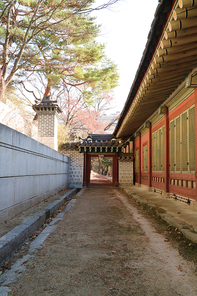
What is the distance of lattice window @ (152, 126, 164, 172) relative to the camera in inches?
365

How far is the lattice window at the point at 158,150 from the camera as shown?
9.28 meters

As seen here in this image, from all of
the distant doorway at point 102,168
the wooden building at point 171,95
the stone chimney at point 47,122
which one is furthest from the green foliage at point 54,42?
the distant doorway at point 102,168

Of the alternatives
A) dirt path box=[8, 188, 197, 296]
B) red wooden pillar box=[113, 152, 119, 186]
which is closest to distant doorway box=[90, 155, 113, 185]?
red wooden pillar box=[113, 152, 119, 186]

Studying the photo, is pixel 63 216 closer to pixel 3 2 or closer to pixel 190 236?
pixel 190 236

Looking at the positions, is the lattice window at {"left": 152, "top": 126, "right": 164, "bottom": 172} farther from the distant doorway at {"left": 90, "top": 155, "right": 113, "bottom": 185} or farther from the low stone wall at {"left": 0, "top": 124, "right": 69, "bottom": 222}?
the distant doorway at {"left": 90, "top": 155, "right": 113, "bottom": 185}

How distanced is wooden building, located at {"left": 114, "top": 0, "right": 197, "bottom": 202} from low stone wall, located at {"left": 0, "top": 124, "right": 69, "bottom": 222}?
338cm

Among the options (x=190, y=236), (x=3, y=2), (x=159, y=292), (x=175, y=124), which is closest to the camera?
(x=159, y=292)

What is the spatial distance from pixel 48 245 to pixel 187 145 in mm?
4672

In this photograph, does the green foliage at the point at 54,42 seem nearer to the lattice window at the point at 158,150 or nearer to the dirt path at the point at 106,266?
the lattice window at the point at 158,150

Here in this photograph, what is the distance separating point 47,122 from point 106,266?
41.0 ft

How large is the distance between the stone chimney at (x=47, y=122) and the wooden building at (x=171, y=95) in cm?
528

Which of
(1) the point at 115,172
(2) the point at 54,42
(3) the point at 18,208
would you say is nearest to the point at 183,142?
(3) the point at 18,208

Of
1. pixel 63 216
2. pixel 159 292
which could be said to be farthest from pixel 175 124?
pixel 159 292

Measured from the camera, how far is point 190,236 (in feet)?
12.0
